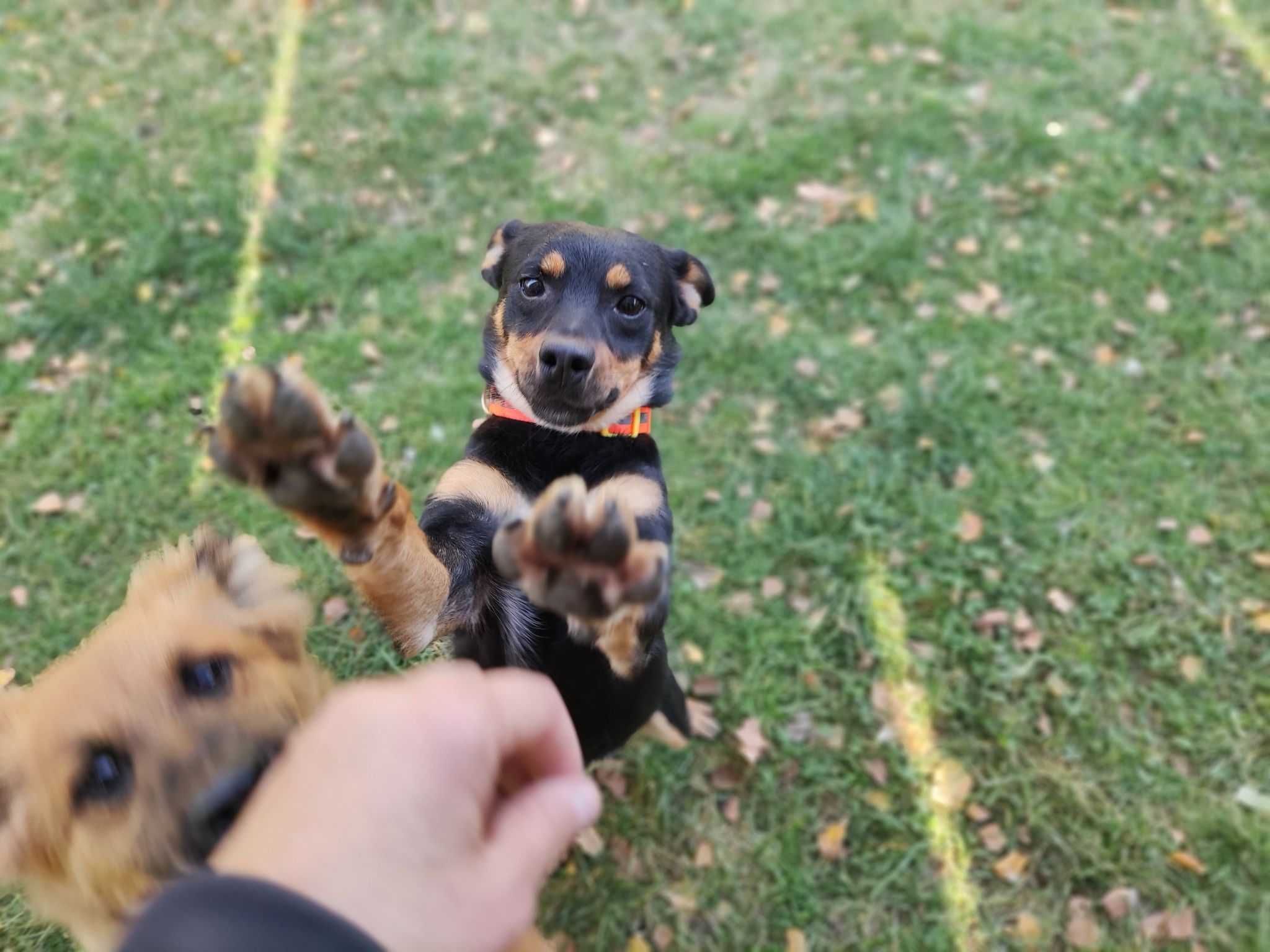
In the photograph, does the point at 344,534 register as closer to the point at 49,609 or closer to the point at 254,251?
the point at 49,609

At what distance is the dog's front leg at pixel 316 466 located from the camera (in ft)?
5.12

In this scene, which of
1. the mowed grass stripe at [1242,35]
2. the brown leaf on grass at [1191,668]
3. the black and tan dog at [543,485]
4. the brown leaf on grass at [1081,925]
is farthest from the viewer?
the mowed grass stripe at [1242,35]

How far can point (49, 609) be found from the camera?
3.63 metres

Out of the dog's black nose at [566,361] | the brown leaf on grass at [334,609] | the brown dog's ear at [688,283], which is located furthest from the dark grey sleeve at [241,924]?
the brown leaf on grass at [334,609]

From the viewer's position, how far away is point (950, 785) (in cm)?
331

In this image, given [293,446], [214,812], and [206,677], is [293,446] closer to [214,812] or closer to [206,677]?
[206,677]

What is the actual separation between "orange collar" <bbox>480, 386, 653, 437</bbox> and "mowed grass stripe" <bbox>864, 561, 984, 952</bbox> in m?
1.71

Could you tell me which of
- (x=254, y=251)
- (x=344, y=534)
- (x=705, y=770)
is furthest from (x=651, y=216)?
(x=344, y=534)

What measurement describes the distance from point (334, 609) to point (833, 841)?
2509 mm

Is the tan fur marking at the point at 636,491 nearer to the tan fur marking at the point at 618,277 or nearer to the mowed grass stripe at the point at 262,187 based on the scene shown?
the tan fur marking at the point at 618,277

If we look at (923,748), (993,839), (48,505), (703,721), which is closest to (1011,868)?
(993,839)

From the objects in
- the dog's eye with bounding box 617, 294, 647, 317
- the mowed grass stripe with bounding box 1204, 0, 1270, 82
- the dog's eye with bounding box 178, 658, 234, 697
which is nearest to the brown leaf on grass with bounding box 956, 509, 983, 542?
the dog's eye with bounding box 617, 294, 647, 317

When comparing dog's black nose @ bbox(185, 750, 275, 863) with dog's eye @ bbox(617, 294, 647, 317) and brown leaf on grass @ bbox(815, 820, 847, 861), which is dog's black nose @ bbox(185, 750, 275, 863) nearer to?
dog's eye @ bbox(617, 294, 647, 317)

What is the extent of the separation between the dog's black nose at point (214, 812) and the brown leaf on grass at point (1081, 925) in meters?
3.20
